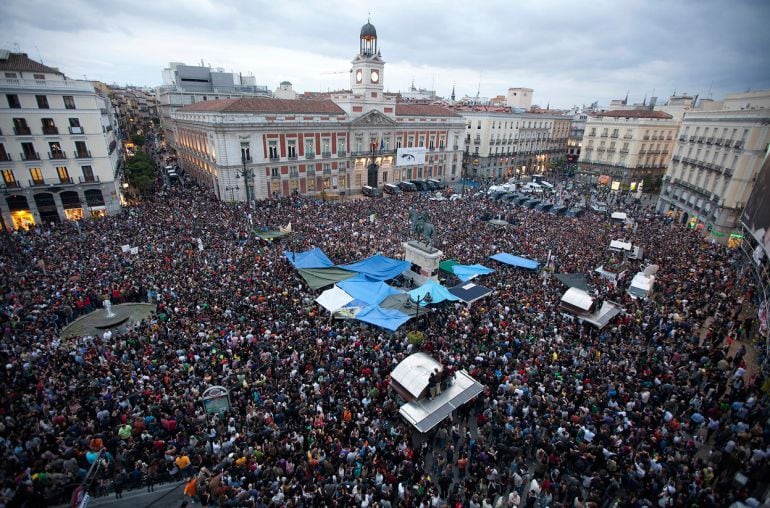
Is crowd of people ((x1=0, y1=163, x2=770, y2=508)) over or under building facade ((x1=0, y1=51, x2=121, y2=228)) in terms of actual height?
under

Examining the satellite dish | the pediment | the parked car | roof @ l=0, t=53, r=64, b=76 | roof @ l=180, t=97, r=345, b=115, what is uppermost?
roof @ l=0, t=53, r=64, b=76

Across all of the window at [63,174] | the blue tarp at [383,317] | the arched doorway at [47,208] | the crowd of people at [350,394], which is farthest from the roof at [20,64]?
the blue tarp at [383,317]

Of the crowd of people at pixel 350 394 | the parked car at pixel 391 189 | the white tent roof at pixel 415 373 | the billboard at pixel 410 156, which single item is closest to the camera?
the crowd of people at pixel 350 394

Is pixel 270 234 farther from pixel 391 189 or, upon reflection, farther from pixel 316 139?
pixel 391 189

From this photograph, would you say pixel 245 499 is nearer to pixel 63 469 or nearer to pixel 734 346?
pixel 63 469

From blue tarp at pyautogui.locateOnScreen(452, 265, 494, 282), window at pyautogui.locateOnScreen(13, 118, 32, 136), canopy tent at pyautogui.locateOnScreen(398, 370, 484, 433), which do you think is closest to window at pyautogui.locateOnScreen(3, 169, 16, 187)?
window at pyautogui.locateOnScreen(13, 118, 32, 136)

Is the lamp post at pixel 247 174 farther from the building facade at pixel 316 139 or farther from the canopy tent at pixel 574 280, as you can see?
the canopy tent at pixel 574 280

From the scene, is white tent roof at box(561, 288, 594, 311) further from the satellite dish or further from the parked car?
the parked car
